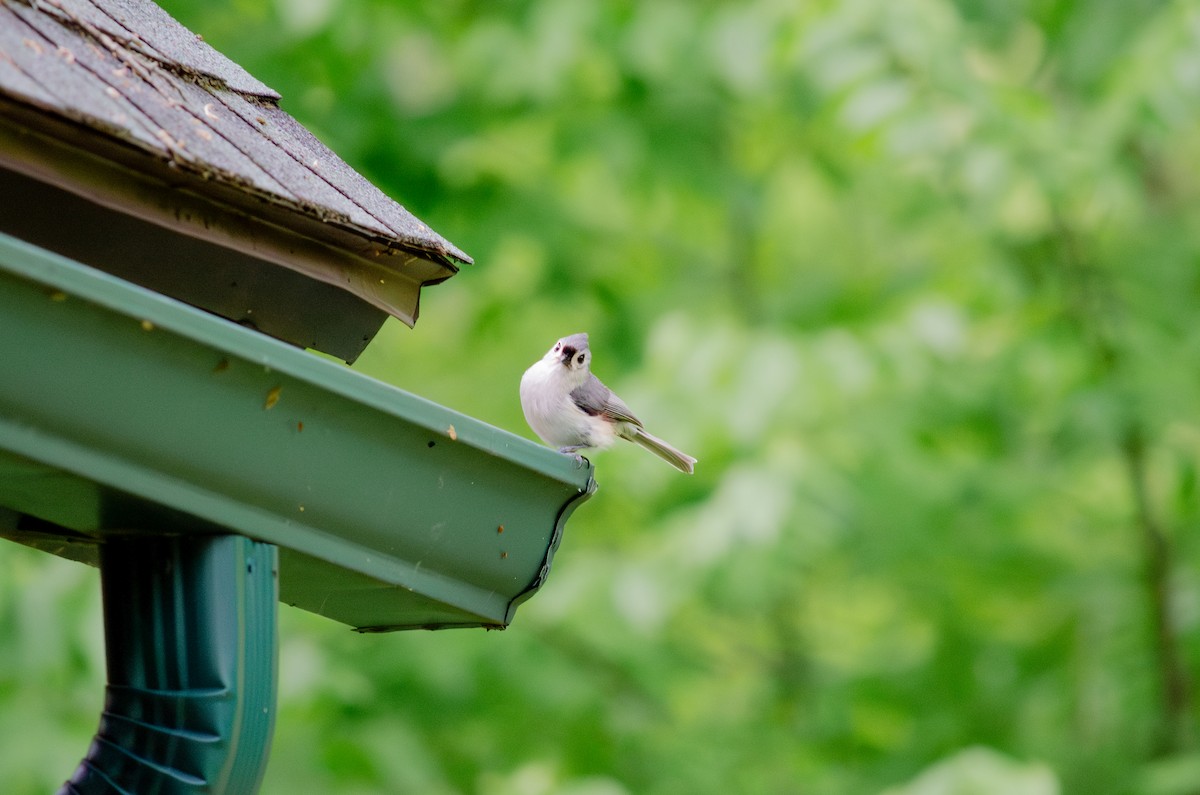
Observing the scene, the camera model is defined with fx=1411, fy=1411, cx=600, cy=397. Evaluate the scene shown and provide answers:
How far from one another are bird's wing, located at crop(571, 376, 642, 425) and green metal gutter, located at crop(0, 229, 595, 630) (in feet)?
3.71

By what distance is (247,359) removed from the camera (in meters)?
1.42

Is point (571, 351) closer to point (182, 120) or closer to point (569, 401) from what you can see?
point (569, 401)

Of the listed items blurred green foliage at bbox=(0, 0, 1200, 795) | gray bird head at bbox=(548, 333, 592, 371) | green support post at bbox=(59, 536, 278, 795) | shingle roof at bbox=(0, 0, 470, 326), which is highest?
blurred green foliage at bbox=(0, 0, 1200, 795)

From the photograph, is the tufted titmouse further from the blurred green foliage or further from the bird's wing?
the blurred green foliage

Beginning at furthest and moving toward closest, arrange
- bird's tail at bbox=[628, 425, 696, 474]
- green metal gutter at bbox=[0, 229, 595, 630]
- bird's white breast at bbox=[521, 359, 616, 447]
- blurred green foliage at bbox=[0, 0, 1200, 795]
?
1. blurred green foliage at bbox=[0, 0, 1200, 795]
2. bird's tail at bbox=[628, 425, 696, 474]
3. bird's white breast at bbox=[521, 359, 616, 447]
4. green metal gutter at bbox=[0, 229, 595, 630]

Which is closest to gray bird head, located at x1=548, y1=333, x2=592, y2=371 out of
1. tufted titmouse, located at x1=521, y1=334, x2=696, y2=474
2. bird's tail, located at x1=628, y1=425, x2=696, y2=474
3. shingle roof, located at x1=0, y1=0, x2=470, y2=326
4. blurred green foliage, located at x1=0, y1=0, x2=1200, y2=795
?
tufted titmouse, located at x1=521, y1=334, x2=696, y2=474

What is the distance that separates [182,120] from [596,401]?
156cm

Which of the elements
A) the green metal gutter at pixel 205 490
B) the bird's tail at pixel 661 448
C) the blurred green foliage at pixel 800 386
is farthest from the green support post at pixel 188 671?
the blurred green foliage at pixel 800 386

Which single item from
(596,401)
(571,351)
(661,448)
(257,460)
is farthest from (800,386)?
(257,460)

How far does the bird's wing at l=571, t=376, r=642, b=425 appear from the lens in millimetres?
2936

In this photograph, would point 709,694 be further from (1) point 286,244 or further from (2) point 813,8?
(1) point 286,244

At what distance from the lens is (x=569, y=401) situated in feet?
9.53

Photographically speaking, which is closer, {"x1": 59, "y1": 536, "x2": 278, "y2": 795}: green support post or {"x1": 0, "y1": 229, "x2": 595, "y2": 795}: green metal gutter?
{"x1": 0, "y1": 229, "x2": 595, "y2": 795}: green metal gutter

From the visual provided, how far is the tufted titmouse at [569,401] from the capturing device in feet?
9.39
